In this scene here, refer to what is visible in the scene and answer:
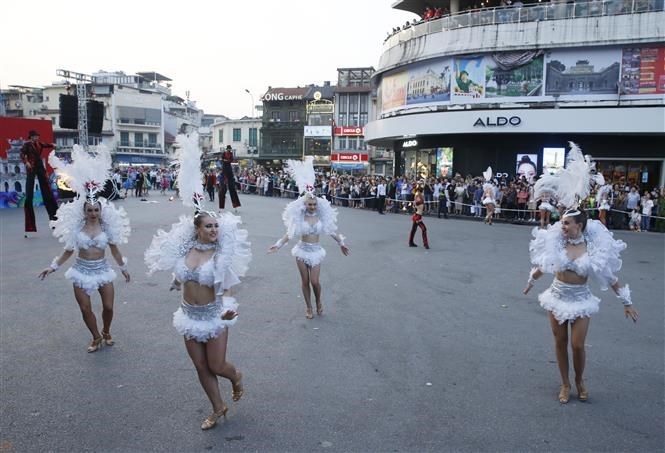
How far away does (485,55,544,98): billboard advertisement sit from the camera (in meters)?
27.5

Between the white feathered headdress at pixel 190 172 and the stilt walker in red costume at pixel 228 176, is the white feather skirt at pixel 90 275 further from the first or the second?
the stilt walker in red costume at pixel 228 176

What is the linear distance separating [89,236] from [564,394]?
5429 mm

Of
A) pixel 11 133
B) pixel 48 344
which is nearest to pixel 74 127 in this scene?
pixel 11 133

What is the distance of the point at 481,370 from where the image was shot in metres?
5.55

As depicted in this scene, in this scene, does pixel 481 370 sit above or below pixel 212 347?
below

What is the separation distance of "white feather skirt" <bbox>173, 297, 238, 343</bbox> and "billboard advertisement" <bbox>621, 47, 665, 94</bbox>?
28016 mm

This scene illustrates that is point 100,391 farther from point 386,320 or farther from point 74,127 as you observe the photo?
point 74,127

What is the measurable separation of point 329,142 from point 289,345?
61.0 metres

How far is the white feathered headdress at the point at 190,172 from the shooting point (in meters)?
4.62

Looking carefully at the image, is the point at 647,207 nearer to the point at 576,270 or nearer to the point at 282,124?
the point at 576,270

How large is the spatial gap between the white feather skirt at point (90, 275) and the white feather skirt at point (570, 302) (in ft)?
15.9

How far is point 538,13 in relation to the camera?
A: 27.0 metres

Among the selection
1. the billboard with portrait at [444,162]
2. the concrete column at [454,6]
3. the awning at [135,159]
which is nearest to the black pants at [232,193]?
the billboard with portrait at [444,162]

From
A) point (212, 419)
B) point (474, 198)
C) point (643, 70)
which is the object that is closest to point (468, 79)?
point (643, 70)
